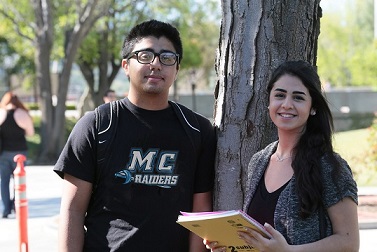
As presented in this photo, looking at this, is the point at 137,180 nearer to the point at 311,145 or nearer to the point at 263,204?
the point at 263,204

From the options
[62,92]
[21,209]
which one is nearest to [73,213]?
[21,209]

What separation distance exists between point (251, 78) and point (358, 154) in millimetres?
16707

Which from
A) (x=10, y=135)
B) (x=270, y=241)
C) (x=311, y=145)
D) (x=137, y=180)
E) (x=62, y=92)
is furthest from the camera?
(x=62, y=92)

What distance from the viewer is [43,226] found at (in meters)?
11.6

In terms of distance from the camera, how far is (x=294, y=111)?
298 centimetres

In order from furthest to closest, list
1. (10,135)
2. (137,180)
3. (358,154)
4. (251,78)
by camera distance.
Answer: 1. (358,154)
2. (10,135)
3. (251,78)
4. (137,180)

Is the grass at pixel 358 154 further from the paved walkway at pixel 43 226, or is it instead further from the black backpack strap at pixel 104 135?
the black backpack strap at pixel 104 135

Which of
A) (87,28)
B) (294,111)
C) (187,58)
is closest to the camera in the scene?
(294,111)

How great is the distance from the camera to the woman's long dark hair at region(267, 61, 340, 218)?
110 inches

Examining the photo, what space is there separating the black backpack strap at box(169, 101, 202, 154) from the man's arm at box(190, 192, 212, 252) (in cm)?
23

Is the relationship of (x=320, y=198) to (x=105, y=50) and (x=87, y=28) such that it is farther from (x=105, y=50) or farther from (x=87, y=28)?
(x=105, y=50)

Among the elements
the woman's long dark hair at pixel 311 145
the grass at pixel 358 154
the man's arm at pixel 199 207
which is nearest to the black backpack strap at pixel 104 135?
the man's arm at pixel 199 207

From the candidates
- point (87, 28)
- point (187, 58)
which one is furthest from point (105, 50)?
A: point (87, 28)

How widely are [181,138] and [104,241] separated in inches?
23.3
